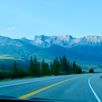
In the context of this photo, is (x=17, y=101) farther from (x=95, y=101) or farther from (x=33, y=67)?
(x=33, y=67)

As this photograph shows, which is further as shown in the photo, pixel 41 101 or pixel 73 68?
pixel 73 68

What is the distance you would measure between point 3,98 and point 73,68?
183809 millimetres

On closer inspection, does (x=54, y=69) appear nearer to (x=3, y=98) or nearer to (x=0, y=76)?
(x=0, y=76)

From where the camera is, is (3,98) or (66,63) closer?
(3,98)

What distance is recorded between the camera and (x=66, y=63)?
18062 cm

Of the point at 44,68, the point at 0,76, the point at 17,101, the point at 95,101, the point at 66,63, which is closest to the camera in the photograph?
the point at 17,101

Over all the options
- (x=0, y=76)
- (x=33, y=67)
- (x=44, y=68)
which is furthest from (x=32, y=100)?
(x=44, y=68)

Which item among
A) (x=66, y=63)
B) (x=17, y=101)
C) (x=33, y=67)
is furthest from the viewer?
(x=66, y=63)

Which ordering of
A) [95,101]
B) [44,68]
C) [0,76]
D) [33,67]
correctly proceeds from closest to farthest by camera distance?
[95,101] < [0,76] < [33,67] < [44,68]

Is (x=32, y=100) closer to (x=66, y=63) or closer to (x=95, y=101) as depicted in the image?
(x=95, y=101)

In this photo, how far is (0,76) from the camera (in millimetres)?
54188

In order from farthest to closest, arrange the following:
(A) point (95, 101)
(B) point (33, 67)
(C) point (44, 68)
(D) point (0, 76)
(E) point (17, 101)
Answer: (C) point (44, 68) < (B) point (33, 67) < (D) point (0, 76) < (A) point (95, 101) < (E) point (17, 101)

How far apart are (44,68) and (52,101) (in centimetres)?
12906

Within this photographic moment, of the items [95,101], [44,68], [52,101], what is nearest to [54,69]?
[44,68]
